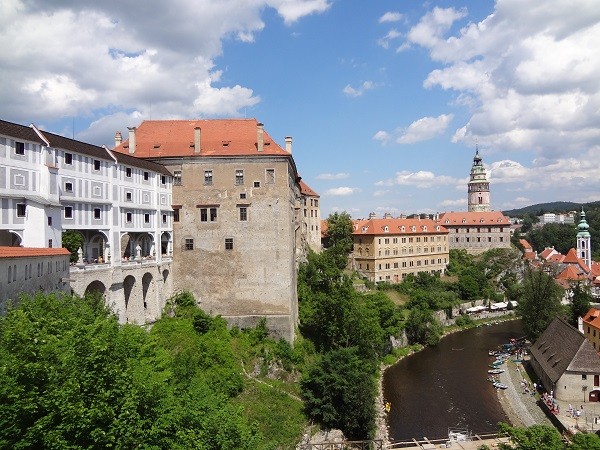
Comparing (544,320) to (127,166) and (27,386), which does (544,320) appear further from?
(27,386)

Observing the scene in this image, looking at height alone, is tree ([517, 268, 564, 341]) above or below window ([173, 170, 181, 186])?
below

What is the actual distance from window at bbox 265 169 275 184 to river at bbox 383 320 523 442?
18.6 meters

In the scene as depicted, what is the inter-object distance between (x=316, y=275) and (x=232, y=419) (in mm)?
29365

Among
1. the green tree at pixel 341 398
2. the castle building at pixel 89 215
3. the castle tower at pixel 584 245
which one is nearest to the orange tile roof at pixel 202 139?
the castle building at pixel 89 215

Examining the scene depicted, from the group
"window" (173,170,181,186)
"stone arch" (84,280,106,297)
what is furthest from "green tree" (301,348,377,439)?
"window" (173,170,181,186)

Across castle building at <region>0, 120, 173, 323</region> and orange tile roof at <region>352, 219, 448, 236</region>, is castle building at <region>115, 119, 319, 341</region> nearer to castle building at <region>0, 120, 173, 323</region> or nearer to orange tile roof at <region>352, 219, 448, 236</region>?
castle building at <region>0, 120, 173, 323</region>

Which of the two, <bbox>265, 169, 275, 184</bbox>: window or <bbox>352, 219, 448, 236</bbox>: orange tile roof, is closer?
<bbox>265, 169, 275, 184</bbox>: window

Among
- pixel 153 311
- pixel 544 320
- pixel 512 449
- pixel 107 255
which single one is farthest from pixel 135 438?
pixel 544 320

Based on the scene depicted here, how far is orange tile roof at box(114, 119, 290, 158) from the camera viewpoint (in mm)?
31906

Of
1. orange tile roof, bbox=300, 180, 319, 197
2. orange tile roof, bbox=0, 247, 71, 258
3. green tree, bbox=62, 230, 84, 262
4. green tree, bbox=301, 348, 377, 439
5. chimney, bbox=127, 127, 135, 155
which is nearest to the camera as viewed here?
orange tile roof, bbox=0, 247, 71, 258

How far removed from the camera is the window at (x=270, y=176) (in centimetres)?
3139

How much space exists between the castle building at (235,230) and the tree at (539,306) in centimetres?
2760

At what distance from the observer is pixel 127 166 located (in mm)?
28469

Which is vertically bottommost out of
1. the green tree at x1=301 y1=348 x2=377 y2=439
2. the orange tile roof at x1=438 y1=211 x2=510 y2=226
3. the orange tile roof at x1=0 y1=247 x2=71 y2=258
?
the green tree at x1=301 y1=348 x2=377 y2=439
